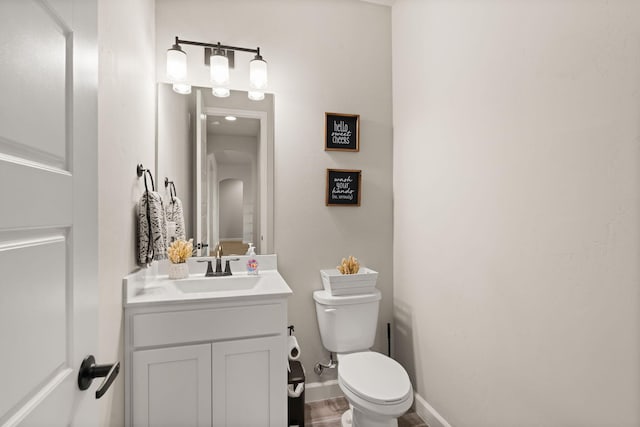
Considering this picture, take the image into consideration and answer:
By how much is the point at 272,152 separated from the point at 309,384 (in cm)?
154

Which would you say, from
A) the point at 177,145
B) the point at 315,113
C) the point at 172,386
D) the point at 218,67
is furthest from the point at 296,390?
the point at 218,67

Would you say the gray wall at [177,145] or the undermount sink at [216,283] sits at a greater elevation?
the gray wall at [177,145]

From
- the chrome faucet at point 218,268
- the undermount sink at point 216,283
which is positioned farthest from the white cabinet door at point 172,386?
the chrome faucet at point 218,268

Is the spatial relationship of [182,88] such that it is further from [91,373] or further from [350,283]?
[91,373]

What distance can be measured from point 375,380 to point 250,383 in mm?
590

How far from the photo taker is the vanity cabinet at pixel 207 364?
1.38 meters

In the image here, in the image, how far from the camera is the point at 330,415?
77.6 inches

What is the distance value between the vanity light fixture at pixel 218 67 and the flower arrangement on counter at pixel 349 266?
3.89ft

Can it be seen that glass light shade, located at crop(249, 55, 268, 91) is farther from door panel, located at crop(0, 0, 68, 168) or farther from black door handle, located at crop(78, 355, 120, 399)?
black door handle, located at crop(78, 355, 120, 399)

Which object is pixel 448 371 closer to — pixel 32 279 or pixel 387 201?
pixel 387 201

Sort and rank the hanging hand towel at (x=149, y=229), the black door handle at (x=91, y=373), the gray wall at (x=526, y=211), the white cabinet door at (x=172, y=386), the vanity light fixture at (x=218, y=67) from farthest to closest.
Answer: the vanity light fixture at (x=218, y=67) < the hanging hand towel at (x=149, y=229) < the white cabinet door at (x=172, y=386) < the gray wall at (x=526, y=211) < the black door handle at (x=91, y=373)

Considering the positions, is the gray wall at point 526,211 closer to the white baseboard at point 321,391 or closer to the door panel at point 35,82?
the white baseboard at point 321,391

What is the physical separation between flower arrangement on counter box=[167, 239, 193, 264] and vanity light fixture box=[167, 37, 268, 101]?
922 millimetres

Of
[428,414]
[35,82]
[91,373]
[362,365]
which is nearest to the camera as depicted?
[35,82]
